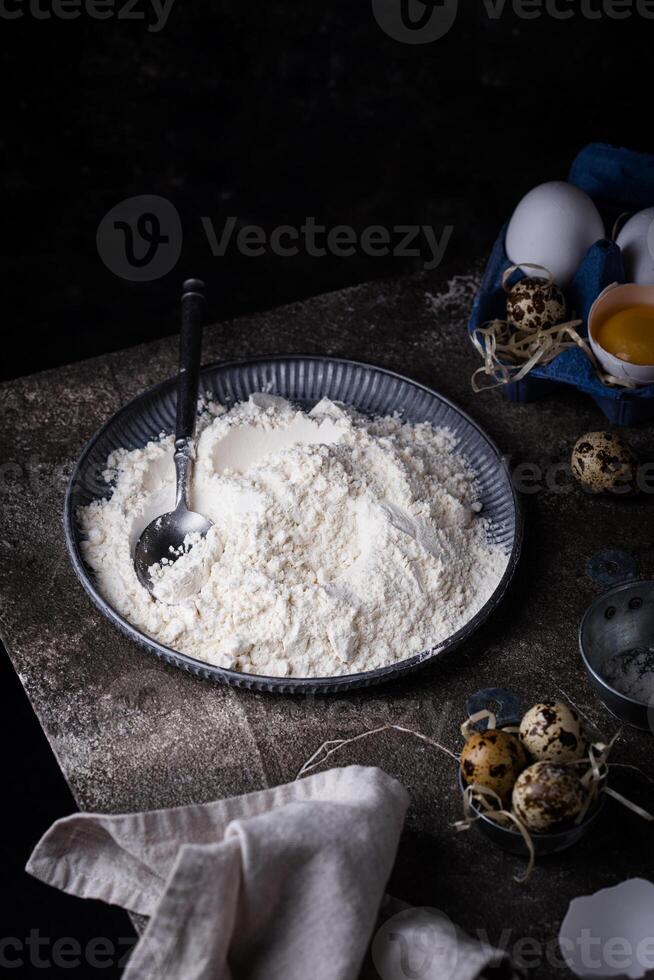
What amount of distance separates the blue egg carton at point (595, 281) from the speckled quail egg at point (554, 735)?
576mm

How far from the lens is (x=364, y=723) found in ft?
4.12

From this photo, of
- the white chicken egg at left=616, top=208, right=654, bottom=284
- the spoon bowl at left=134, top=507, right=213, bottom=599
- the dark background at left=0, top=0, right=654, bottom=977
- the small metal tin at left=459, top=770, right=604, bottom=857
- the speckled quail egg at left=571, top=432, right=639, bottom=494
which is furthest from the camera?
the dark background at left=0, top=0, right=654, bottom=977

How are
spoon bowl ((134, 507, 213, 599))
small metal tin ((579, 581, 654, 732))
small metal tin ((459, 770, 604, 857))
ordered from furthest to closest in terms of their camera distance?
spoon bowl ((134, 507, 213, 599)), small metal tin ((579, 581, 654, 732)), small metal tin ((459, 770, 604, 857))

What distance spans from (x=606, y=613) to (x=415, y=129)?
1.76 m

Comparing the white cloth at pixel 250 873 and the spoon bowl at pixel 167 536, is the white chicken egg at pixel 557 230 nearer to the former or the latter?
the spoon bowl at pixel 167 536

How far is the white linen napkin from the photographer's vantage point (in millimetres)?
→ 972

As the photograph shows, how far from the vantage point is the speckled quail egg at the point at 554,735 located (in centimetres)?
109

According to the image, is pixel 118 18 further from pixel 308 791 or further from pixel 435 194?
pixel 308 791

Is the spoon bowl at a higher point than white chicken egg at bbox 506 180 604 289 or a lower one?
lower

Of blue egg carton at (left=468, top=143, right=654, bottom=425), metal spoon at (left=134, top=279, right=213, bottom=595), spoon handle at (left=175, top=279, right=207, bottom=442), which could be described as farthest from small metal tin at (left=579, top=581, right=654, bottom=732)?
spoon handle at (left=175, top=279, right=207, bottom=442)

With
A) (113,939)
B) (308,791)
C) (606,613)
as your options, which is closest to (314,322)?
(606,613)

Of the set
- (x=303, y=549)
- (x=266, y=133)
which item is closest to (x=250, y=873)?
(x=303, y=549)

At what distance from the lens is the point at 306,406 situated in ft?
5.29

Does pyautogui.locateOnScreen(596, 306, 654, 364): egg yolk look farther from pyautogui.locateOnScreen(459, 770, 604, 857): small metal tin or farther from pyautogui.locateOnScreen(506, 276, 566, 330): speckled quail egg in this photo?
pyautogui.locateOnScreen(459, 770, 604, 857): small metal tin
